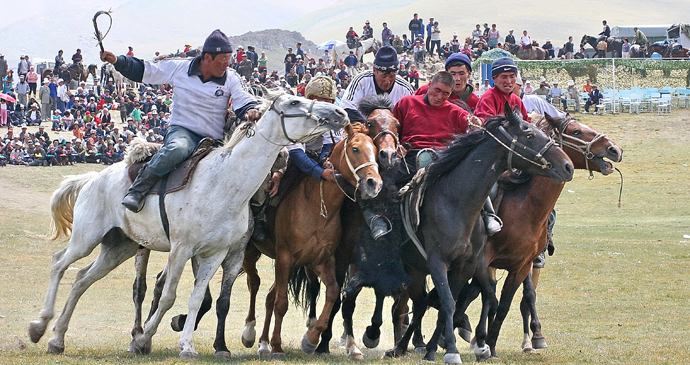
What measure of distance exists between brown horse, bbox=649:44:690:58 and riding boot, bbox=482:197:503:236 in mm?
43074

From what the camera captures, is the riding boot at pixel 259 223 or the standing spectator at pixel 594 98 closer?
the riding boot at pixel 259 223

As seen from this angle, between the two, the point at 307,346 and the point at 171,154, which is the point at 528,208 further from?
the point at 171,154

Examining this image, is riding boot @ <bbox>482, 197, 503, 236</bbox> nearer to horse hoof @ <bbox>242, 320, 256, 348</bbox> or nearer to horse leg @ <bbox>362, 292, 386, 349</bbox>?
horse leg @ <bbox>362, 292, 386, 349</bbox>

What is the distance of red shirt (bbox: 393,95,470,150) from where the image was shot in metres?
8.98

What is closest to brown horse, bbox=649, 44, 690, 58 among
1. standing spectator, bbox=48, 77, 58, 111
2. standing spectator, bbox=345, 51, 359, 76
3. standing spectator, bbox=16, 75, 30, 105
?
standing spectator, bbox=345, 51, 359, 76

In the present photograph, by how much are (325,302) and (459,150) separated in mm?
2106

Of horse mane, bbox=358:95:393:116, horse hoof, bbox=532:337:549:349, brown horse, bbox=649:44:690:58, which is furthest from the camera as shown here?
brown horse, bbox=649:44:690:58

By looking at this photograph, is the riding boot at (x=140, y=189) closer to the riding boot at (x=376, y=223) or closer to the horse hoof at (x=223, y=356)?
the horse hoof at (x=223, y=356)

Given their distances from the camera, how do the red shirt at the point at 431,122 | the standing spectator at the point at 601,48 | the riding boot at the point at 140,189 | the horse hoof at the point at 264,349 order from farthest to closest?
1. the standing spectator at the point at 601,48
2. the red shirt at the point at 431,122
3. the horse hoof at the point at 264,349
4. the riding boot at the point at 140,189

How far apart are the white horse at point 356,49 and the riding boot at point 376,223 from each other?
1596 inches

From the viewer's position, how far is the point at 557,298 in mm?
13836

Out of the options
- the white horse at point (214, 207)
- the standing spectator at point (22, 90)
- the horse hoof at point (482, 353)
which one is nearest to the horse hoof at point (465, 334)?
the horse hoof at point (482, 353)

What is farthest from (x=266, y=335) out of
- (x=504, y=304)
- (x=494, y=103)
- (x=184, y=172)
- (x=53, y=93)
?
(x=53, y=93)

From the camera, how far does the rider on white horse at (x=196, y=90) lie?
853 centimetres
